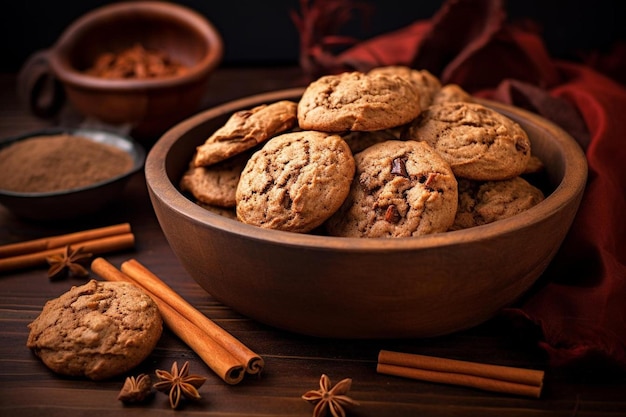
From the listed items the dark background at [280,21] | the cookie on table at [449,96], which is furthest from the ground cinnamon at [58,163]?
the dark background at [280,21]

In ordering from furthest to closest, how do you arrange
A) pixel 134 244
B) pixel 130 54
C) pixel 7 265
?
pixel 130 54, pixel 134 244, pixel 7 265

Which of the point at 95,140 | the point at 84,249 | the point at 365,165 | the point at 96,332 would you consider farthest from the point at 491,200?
the point at 95,140

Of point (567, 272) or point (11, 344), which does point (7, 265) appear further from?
point (567, 272)

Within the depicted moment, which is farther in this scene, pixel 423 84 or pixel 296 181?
pixel 423 84

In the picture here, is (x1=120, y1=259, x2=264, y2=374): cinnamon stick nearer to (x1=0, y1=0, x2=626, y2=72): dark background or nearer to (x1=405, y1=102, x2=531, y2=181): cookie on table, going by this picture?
(x1=405, y1=102, x2=531, y2=181): cookie on table

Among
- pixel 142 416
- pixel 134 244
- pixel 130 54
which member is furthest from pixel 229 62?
pixel 142 416

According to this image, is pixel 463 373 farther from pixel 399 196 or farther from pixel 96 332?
pixel 96 332
